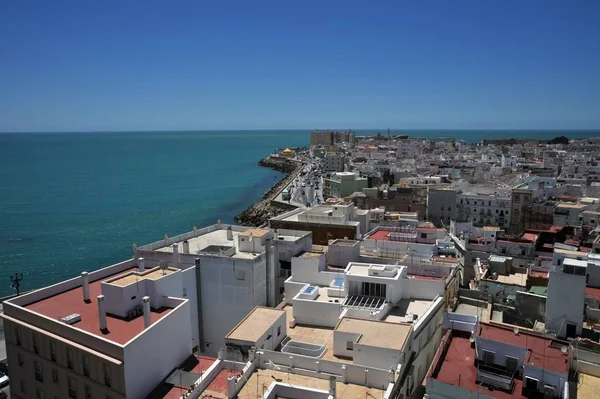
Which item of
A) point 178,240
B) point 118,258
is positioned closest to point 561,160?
point 118,258

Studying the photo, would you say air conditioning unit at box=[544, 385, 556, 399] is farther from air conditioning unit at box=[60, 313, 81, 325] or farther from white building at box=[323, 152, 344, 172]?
white building at box=[323, 152, 344, 172]

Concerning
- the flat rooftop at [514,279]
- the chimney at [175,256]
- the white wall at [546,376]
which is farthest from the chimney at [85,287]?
the flat rooftop at [514,279]

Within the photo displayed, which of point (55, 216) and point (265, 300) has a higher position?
point (265, 300)

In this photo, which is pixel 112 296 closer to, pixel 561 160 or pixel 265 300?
pixel 265 300

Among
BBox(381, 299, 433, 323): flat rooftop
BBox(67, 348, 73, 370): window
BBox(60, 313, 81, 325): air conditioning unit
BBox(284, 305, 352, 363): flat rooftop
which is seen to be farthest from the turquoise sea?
BBox(381, 299, 433, 323): flat rooftop

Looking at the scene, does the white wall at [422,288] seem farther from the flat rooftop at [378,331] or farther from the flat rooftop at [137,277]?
the flat rooftop at [137,277]

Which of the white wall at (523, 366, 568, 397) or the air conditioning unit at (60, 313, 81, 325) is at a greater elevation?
the air conditioning unit at (60, 313, 81, 325)
